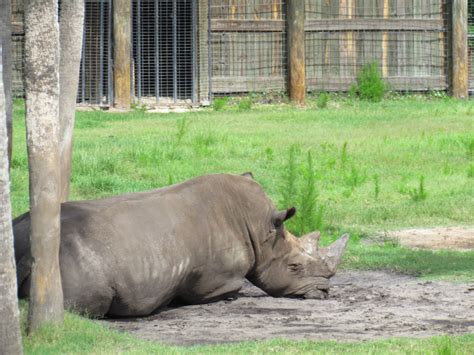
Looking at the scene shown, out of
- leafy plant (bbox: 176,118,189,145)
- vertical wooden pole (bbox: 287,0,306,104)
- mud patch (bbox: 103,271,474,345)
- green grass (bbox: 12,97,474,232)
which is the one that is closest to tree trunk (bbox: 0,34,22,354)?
mud patch (bbox: 103,271,474,345)

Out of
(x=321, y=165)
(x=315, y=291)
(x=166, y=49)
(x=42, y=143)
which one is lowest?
(x=315, y=291)

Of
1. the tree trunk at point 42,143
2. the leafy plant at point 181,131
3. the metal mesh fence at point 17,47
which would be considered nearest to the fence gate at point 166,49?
the metal mesh fence at point 17,47

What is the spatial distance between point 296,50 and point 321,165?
6.12m

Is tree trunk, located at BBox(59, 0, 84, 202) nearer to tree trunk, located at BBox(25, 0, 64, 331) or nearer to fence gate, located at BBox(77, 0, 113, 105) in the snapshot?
tree trunk, located at BBox(25, 0, 64, 331)

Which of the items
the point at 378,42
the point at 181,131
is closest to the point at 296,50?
the point at 378,42

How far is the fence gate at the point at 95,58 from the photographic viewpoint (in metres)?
20.1

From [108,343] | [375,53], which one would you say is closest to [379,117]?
[375,53]

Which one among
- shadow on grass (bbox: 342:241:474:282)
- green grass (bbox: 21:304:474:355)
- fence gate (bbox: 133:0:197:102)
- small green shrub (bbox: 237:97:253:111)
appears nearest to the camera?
green grass (bbox: 21:304:474:355)

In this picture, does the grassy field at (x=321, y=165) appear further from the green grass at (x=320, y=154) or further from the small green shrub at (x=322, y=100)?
the small green shrub at (x=322, y=100)

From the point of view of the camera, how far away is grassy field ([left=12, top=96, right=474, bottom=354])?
9468 mm

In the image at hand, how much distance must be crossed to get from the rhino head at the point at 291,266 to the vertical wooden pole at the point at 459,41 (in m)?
12.2

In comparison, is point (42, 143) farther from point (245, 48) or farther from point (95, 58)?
point (245, 48)

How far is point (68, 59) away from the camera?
29.9 feet

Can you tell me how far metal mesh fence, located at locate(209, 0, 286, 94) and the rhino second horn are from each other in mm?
11274
